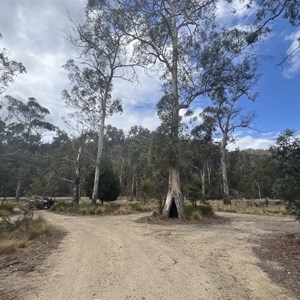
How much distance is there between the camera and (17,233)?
25.8 ft

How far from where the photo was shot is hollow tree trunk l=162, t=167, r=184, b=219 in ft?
44.1

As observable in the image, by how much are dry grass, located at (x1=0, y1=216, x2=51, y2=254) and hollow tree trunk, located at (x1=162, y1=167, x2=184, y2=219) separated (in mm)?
6338

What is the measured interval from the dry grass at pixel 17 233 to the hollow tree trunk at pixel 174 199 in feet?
20.8

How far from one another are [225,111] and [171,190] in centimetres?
1565

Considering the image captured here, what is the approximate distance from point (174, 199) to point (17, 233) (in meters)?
7.74

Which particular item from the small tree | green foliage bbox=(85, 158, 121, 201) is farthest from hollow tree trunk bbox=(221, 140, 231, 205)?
the small tree

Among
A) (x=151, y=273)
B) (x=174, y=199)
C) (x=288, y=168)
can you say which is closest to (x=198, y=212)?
(x=174, y=199)

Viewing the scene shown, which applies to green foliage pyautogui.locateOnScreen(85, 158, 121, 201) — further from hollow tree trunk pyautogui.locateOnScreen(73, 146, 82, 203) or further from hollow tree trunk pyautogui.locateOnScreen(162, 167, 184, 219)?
hollow tree trunk pyautogui.locateOnScreen(162, 167, 184, 219)

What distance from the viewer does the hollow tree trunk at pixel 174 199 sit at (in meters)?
13.5

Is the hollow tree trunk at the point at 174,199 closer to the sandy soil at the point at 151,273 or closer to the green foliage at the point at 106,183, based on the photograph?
the sandy soil at the point at 151,273

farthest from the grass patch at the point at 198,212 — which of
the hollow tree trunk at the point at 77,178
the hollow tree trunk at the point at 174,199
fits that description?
the hollow tree trunk at the point at 77,178

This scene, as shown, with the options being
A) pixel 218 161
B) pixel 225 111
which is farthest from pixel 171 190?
pixel 218 161

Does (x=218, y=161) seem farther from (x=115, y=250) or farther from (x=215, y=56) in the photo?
(x=115, y=250)

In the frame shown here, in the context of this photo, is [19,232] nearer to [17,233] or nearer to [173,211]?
[17,233]
